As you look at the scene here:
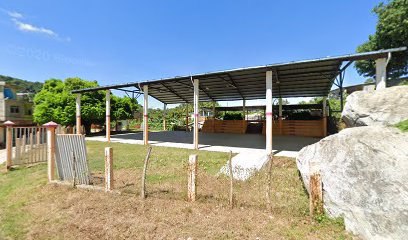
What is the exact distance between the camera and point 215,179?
18.9ft

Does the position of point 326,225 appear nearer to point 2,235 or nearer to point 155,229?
point 155,229

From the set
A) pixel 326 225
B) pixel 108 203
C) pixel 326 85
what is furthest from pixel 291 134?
pixel 108 203

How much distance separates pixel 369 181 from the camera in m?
3.29

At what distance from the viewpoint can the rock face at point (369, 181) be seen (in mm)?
2963

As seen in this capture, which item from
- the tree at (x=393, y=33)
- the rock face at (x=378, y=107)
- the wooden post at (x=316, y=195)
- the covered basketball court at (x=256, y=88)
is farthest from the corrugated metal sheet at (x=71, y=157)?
the tree at (x=393, y=33)

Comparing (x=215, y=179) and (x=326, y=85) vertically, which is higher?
(x=326, y=85)

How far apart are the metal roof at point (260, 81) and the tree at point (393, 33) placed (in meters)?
7.31

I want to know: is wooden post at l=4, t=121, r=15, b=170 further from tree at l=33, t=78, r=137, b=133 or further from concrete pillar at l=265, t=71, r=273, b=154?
tree at l=33, t=78, r=137, b=133

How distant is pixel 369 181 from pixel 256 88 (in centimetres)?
1392

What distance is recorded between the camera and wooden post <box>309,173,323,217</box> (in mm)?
3744

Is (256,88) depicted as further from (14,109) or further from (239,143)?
(14,109)

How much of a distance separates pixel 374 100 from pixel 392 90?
19.3 inches

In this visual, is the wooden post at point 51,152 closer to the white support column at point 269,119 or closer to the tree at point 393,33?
the white support column at point 269,119

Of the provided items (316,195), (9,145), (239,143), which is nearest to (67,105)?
(9,145)
